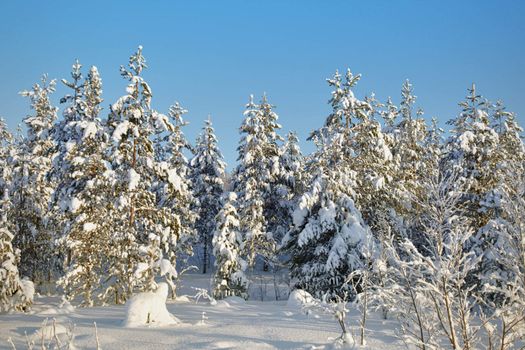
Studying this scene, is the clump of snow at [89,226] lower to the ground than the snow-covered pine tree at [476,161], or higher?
lower

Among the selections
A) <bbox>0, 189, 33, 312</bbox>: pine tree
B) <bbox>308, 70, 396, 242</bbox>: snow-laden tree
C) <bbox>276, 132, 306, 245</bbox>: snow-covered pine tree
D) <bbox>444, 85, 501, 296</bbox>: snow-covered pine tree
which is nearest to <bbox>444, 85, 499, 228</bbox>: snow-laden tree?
<bbox>444, 85, 501, 296</bbox>: snow-covered pine tree

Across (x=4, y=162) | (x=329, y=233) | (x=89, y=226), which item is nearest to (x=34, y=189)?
(x=4, y=162)

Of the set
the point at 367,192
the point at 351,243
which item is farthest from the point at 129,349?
the point at 367,192

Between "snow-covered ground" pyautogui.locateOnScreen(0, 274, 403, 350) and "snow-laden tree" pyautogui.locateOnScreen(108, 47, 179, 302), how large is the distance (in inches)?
78.1

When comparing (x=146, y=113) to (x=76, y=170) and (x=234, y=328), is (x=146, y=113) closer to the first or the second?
(x=76, y=170)

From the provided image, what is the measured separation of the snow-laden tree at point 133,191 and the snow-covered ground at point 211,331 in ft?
6.51

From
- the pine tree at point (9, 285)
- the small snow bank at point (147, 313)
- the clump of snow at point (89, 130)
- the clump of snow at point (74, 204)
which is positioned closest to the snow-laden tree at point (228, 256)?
the clump of snow at point (74, 204)

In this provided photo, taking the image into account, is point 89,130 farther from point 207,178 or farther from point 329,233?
point 207,178

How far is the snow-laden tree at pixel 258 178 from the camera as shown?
2331 centimetres

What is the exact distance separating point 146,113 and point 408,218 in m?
13.6

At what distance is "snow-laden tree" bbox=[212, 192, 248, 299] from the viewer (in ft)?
66.1

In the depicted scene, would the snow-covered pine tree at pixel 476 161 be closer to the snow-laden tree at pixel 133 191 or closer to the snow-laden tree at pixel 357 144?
the snow-laden tree at pixel 357 144

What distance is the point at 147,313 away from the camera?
10.7 meters

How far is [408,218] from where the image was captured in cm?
1972
